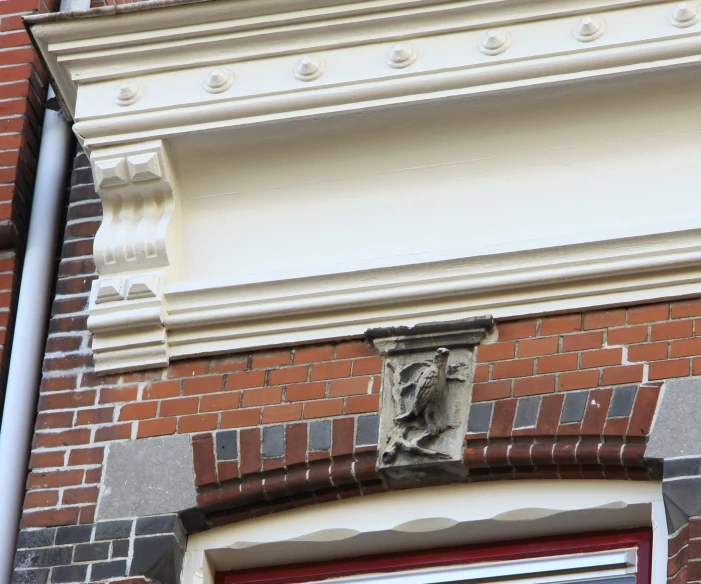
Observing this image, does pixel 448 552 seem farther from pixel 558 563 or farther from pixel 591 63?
pixel 591 63

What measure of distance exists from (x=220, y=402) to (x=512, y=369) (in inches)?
39.8

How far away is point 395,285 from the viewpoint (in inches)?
243

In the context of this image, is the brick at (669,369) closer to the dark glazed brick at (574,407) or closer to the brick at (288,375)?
the dark glazed brick at (574,407)

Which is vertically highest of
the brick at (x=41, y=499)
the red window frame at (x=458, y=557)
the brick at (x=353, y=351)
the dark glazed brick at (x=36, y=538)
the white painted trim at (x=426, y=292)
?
the white painted trim at (x=426, y=292)

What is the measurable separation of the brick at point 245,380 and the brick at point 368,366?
33 cm

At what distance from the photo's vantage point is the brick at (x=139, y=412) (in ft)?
20.4

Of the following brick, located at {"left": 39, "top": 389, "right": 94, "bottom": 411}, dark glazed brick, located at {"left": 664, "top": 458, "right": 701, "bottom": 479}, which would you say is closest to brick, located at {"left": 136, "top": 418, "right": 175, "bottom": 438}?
brick, located at {"left": 39, "top": 389, "right": 94, "bottom": 411}

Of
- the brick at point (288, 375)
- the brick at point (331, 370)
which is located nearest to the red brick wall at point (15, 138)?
the brick at point (288, 375)

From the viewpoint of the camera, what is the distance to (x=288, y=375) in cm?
617

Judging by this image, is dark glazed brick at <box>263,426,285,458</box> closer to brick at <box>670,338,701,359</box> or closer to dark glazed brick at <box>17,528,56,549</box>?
dark glazed brick at <box>17,528,56,549</box>

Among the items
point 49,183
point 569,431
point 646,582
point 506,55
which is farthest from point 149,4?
point 646,582

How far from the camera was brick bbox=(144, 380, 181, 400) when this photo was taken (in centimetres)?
624

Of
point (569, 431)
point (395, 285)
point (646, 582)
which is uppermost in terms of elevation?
point (395, 285)

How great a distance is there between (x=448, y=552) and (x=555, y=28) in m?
1.88
